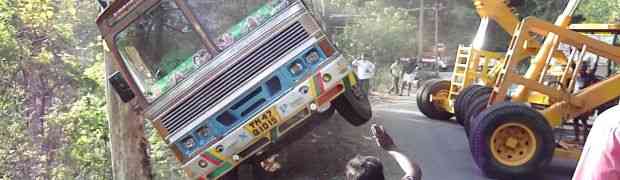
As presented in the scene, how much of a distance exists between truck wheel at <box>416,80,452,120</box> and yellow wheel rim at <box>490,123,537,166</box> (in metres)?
4.40

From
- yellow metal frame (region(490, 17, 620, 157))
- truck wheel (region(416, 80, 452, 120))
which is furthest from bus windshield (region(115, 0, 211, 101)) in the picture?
truck wheel (region(416, 80, 452, 120))

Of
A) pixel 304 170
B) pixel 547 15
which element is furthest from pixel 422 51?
pixel 304 170

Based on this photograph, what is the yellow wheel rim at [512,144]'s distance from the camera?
663 cm

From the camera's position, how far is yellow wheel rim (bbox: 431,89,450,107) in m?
11.2

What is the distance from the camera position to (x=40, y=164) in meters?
7.72

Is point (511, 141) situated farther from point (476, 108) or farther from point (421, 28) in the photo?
point (421, 28)

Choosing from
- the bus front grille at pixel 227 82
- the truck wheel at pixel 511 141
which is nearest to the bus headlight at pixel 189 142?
the bus front grille at pixel 227 82

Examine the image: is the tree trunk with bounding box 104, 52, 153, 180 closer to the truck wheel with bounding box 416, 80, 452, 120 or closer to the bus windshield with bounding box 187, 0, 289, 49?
the bus windshield with bounding box 187, 0, 289, 49

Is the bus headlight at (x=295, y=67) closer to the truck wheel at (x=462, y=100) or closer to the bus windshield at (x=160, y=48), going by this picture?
the bus windshield at (x=160, y=48)

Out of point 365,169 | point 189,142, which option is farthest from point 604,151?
point 189,142

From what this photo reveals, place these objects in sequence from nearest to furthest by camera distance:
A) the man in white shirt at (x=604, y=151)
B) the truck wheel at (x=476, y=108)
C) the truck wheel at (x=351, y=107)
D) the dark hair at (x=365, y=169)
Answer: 1. the man in white shirt at (x=604, y=151)
2. the dark hair at (x=365, y=169)
3. the truck wheel at (x=351, y=107)
4. the truck wheel at (x=476, y=108)

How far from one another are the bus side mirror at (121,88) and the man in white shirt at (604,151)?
196 inches

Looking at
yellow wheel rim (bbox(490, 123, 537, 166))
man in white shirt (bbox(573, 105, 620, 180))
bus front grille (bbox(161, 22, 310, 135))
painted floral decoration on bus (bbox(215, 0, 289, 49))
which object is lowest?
yellow wheel rim (bbox(490, 123, 537, 166))

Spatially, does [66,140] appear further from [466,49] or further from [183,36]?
[466,49]
